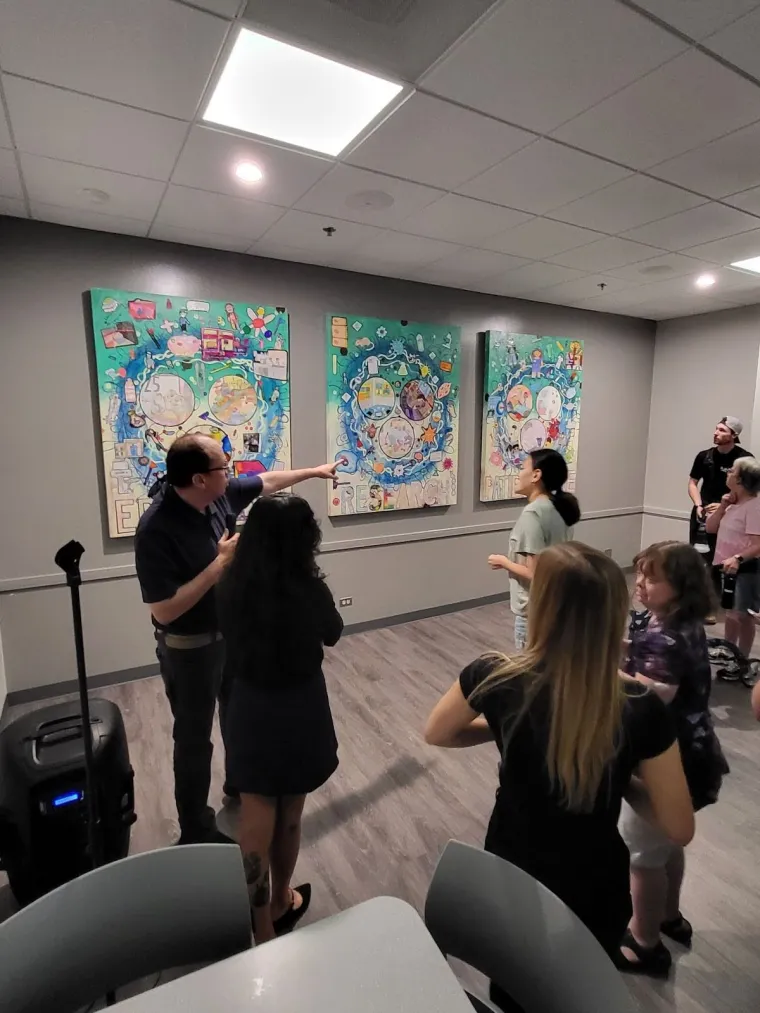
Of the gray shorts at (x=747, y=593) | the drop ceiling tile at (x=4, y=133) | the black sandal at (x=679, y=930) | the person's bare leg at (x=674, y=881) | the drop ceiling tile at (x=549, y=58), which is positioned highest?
the drop ceiling tile at (x=549, y=58)

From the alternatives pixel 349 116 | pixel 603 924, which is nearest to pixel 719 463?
pixel 349 116

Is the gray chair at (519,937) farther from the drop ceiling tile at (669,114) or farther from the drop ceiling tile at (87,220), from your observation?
the drop ceiling tile at (87,220)

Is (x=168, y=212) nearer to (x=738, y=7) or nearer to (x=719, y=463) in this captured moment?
(x=738, y=7)

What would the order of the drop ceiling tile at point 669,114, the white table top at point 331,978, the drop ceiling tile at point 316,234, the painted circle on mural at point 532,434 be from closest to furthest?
1. the white table top at point 331,978
2. the drop ceiling tile at point 669,114
3. the drop ceiling tile at point 316,234
4. the painted circle on mural at point 532,434

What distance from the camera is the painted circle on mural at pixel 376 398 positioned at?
385 centimetres

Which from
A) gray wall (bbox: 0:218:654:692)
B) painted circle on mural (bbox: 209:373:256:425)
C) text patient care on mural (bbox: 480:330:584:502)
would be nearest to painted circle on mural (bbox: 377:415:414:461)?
gray wall (bbox: 0:218:654:692)

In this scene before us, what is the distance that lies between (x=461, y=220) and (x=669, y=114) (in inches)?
44.2

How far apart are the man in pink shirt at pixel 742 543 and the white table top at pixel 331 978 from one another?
9.61ft

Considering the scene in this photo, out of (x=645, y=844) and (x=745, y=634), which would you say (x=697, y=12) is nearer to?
(x=645, y=844)

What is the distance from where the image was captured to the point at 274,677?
139 cm

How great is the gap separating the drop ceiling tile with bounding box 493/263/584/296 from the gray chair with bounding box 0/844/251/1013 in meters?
3.71

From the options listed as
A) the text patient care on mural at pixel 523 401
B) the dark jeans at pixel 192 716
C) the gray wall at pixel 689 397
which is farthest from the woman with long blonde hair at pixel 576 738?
the gray wall at pixel 689 397

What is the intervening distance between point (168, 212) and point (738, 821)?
12.5 feet

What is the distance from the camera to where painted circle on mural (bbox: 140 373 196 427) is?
3.14 meters
